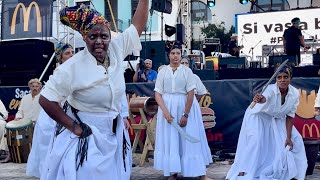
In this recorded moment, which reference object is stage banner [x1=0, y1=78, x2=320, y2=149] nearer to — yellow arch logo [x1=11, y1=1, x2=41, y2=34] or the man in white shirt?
the man in white shirt

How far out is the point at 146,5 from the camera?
12.2 ft

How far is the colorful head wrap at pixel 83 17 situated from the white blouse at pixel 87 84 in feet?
0.50

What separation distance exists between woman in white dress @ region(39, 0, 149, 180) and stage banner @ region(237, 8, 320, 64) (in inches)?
788

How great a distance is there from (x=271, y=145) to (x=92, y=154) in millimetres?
4090

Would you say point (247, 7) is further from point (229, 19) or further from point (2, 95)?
point (2, 95)

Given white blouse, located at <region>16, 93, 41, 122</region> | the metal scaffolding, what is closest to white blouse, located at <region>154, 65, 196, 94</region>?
white blouse, located at <region>16, 93, 41, 122</region>

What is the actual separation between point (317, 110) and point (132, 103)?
121 inches

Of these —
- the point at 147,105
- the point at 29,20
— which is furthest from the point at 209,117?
the point at 29,20

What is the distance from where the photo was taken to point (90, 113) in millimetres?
3318

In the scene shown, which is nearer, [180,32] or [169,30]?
[169,30]

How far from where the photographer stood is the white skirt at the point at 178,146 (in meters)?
7.08

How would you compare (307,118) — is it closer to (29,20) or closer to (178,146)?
(178,146)

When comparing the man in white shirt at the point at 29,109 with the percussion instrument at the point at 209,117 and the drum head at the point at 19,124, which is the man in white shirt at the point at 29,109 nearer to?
the drum head at the point at 19,124

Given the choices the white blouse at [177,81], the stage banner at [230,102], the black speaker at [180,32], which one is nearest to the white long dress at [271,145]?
the white blouse at [177,81]
